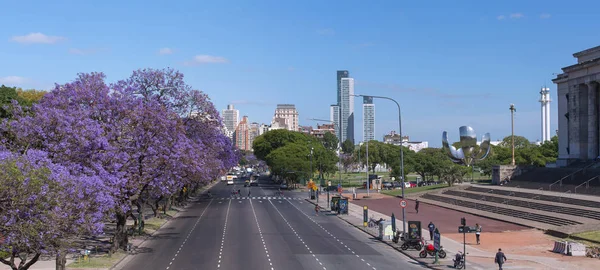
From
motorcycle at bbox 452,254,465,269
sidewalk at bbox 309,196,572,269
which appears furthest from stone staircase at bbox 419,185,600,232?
motorcycle at bbox 452,254,465,269

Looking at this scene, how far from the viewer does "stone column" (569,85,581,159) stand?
8324cm

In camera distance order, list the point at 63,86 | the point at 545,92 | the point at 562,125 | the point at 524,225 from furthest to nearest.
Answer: the point at 545,92 → the point at 562,125 → the point at 524,225 → the point at 63,86

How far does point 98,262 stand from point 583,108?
69.5 metres

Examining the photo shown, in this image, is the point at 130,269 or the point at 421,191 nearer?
the point at 130,269

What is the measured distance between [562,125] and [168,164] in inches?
2758

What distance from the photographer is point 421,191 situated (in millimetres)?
93688

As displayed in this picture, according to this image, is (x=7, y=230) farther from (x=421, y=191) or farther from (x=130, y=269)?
(x=421, y=191)

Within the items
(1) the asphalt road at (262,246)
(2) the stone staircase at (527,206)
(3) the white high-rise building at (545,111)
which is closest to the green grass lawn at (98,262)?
(1) the asphalt road at (262,246)

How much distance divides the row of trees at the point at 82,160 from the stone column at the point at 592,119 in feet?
174

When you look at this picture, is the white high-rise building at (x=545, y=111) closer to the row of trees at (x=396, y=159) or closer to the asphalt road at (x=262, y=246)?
the row of trees at (x=396, y=159)

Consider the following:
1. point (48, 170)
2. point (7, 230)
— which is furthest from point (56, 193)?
point (7, 230)

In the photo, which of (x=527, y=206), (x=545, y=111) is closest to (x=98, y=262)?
(x=527, y=206)

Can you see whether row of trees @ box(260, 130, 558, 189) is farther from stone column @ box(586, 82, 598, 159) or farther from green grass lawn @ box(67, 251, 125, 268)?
green grass lawn @ box(67, 251, 125, 268)

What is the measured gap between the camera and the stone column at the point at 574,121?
3277 inches
